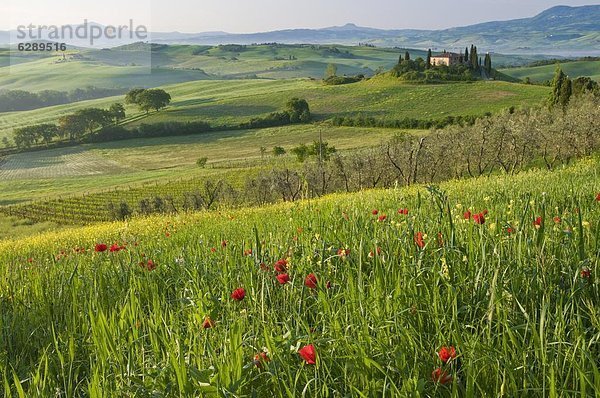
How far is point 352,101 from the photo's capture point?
122500 millimetres

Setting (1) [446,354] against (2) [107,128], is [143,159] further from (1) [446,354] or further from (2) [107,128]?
(1) [446,354]

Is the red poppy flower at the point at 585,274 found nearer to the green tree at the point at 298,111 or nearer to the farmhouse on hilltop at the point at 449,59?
the green tree at the point at 298,111

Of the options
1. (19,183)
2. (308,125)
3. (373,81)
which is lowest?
(19,183)

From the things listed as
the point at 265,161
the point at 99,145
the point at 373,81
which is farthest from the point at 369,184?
the point at 373,81

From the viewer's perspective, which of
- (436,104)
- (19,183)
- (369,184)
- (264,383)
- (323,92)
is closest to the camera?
(264,383)

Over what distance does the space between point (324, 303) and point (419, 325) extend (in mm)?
454

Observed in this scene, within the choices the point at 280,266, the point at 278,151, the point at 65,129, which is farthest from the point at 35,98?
the point at 280,266

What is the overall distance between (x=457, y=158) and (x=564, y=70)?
6569 inches

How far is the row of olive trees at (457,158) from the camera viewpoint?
35.9 metres

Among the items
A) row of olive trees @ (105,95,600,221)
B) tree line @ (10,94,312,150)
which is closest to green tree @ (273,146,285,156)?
tree line @ (10,94,312,150)

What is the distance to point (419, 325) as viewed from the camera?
2.39m

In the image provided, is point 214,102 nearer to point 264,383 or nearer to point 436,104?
point 436,104

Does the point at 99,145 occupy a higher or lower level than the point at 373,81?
lower

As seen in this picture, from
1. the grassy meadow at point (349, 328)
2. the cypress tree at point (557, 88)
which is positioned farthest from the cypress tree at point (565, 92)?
the grassy meadow at point (349, 328)
